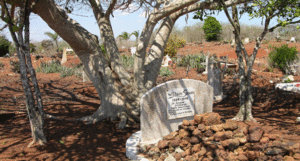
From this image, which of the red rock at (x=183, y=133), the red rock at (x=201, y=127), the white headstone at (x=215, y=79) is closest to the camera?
the red rock at (x=201, y=127)

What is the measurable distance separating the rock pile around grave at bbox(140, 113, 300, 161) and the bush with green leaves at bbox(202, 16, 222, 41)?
81.9 ft

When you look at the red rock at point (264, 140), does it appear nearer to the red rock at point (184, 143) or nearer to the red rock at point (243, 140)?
the red rock at point (243, 140)

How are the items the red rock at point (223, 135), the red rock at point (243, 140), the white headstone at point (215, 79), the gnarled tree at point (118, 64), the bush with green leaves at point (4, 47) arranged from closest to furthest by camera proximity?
the red rock at point (243, 140) < the red rock at point (223, 135) < the gnarled tree at point (118, 64) < the white headstone at point (215, 79) < the bush with green leaves at point (4, 47)

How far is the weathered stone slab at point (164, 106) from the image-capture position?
13.3ft

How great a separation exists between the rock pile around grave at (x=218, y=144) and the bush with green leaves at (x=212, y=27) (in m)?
25.0

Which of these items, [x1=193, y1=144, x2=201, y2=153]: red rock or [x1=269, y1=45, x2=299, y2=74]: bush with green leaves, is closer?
[x1=193, y1=144, x2=201, y2=153]: red rock

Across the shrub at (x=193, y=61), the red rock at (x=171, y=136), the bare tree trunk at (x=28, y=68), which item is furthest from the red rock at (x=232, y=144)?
the shrub at (x=193, y=61)

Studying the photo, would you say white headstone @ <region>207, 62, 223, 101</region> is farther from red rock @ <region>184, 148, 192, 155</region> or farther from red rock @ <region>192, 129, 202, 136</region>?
red rock @ <region>184, 148, 192, 155</region>

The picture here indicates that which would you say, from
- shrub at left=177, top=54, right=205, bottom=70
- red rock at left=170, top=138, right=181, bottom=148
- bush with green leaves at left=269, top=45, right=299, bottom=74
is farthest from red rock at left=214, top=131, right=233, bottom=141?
shrub at left=177, top=54, right=205, bottom=70

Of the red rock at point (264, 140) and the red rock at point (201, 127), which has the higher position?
the red rock at point (201, 127)

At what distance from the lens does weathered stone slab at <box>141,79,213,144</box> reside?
13.3 ft

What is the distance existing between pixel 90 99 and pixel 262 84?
21.7ft

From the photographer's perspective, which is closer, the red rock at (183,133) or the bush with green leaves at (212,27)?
the red rock at (183,133)

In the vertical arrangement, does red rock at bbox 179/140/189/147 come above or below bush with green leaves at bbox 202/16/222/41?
below
